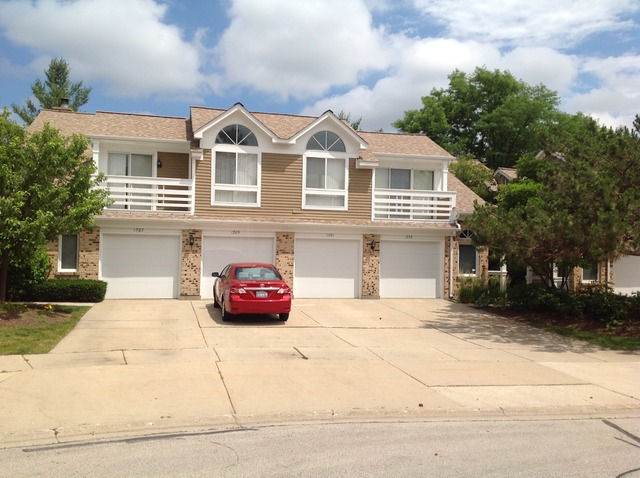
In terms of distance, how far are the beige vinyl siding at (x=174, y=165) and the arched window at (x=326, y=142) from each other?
4.60 metres

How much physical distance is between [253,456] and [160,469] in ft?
3.12

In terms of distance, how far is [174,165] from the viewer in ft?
72.7

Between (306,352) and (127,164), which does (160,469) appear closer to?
(306,352)

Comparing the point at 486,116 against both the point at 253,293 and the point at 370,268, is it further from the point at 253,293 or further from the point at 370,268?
the point at 253,293

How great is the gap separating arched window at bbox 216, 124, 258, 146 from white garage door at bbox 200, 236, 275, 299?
344cm

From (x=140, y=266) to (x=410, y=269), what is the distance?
9638 millimetres

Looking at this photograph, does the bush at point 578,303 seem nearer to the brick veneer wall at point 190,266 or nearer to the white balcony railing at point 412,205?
the white balcony railing at point 412,205

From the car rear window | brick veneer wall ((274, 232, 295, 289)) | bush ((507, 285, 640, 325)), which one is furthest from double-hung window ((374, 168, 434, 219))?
the car rear window

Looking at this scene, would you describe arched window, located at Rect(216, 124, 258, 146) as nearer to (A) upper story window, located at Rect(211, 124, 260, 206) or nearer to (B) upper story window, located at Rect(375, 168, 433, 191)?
(A) upper story window, located at Rect(211, 124, 260, 206)

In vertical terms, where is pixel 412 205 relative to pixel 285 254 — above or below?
above

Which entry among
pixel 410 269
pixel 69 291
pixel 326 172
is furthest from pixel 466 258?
pixel 69 291

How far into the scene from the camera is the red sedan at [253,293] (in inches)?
596

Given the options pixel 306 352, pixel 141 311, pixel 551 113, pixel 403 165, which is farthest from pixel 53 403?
pixel 551 113

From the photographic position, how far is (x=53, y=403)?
788 centimetres
